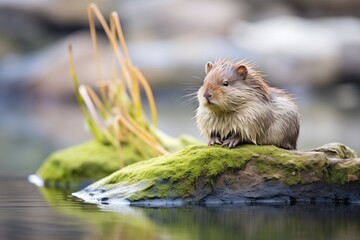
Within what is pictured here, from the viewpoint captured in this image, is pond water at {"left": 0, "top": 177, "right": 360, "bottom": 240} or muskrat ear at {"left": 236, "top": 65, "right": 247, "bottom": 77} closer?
pond water at {"left": 0, "top": 177, "right": 360, "bottom": 240}

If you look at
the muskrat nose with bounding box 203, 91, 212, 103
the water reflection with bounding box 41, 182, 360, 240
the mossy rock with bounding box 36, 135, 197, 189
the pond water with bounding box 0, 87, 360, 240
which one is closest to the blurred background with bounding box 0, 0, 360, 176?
the mossy rock with bounding box 36, 135, 197, 189

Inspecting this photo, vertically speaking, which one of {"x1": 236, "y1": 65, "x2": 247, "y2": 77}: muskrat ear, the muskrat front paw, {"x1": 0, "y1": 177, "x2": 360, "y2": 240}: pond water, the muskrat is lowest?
{"x1": 0, "y1": 177, "x2": 360, "y2": 240}: pond water

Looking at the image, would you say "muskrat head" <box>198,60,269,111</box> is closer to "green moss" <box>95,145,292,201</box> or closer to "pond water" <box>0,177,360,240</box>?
"green moss" <box>95,145,292,201</box>

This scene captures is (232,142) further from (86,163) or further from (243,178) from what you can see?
(86,163)

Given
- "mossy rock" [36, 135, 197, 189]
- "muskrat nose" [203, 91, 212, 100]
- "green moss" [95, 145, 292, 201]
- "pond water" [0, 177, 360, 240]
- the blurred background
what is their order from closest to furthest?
"pond water" [0, 177, 360, 240] → "muskrat nose" [203, 91, 212, 100] → "green moss" [95, 145, 292, 201] → "mossy rock" [36, 135, 197, 189] → the blurred background

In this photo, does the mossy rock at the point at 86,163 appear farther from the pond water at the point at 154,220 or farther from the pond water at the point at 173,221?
the pond water at the point at 173,221

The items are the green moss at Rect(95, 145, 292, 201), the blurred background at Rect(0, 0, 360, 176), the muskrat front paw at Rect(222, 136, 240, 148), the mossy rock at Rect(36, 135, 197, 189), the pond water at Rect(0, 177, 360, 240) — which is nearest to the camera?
the pond water at Rect(0, 177, 360, 240)

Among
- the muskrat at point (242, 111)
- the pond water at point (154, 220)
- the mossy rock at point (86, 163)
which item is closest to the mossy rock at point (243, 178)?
the muskrat at point (242, 111)
